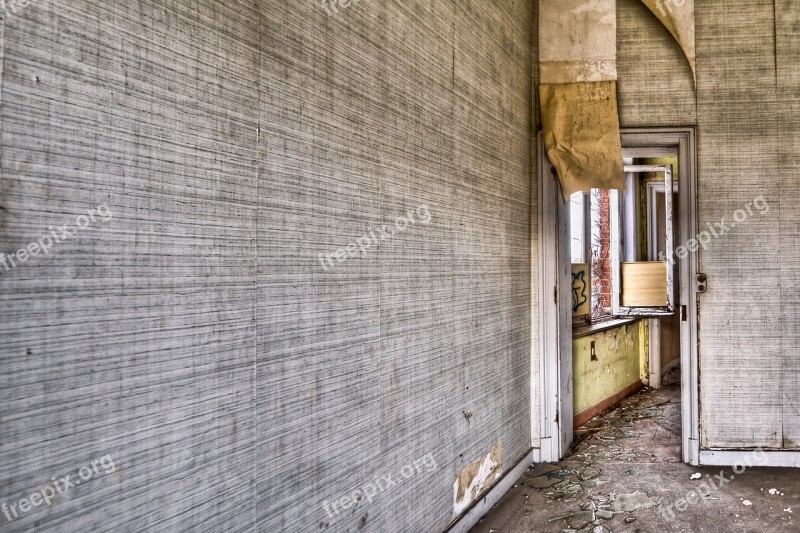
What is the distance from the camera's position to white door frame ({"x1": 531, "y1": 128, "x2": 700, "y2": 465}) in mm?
3273

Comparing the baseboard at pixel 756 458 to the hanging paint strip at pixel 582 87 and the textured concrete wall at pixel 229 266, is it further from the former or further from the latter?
the textured concrete wall at pixel 229 266

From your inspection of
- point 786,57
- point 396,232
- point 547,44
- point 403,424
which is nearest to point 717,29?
point 786,57

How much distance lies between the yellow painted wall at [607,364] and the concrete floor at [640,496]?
480mm

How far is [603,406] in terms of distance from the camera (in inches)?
177

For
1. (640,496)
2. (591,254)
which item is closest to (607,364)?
(591,254)

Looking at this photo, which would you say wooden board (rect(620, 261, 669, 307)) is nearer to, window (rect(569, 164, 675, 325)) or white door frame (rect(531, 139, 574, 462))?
window (rect(569, 164, 675, 325))

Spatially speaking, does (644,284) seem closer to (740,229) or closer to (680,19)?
(740,229)

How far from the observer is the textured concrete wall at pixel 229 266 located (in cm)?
89

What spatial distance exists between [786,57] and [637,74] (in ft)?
2.63

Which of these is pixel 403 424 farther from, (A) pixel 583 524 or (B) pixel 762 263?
(B) pixel 762 263

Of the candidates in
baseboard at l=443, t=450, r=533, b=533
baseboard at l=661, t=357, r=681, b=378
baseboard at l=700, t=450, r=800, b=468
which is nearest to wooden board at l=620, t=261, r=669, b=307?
baseboard at l=661, t=357, r=681, b=378

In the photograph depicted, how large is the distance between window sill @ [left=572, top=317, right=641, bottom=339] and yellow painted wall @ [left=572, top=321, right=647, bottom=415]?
0.04 meters

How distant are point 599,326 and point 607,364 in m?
0.34

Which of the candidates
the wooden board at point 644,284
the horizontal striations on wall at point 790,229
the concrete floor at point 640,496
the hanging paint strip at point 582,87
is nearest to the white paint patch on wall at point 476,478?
the concrete floor at point 640,496
